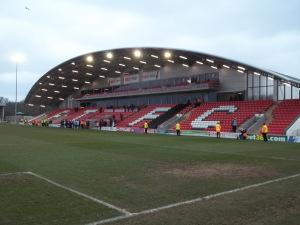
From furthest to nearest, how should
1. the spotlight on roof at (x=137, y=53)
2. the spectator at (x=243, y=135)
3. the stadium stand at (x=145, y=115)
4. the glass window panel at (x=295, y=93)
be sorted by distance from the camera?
the stadium stand at (x=145, y=115)
the spotlight on roof at (x=137, y=53)
the glass window panel at (x=295, y=93)
the spectator at (x=243, y=135)

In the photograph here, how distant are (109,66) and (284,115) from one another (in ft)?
99.8

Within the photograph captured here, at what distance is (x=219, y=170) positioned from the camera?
11922 mm

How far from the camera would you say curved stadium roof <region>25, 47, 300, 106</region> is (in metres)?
40.0

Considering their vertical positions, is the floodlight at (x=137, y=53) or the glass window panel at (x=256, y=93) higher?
the floodlight at (x=137, y=53)

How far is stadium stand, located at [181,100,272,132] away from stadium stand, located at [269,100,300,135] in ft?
5.72

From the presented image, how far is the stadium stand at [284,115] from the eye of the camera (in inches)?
1184

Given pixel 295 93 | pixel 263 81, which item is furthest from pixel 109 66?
pixel 295 93

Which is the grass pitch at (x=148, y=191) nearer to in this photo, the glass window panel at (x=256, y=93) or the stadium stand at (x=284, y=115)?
the stadium stand at (x=284, y=115)

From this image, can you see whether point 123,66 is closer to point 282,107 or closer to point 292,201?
point 282,107

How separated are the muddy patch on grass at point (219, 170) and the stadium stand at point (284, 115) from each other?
58.8 feet

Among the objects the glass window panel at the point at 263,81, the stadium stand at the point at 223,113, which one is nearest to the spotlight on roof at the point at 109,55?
the stadium stand at the point at 223,113

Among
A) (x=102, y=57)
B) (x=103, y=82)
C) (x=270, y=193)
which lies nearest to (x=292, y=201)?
(x=270, y=193)

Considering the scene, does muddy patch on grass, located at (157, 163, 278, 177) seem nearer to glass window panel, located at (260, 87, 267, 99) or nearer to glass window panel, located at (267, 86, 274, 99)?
glass window panel, located at (267, 86, 274, 99)

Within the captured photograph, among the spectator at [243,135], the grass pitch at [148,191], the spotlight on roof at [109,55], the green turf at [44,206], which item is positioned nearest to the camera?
the green turf at [44,206]
